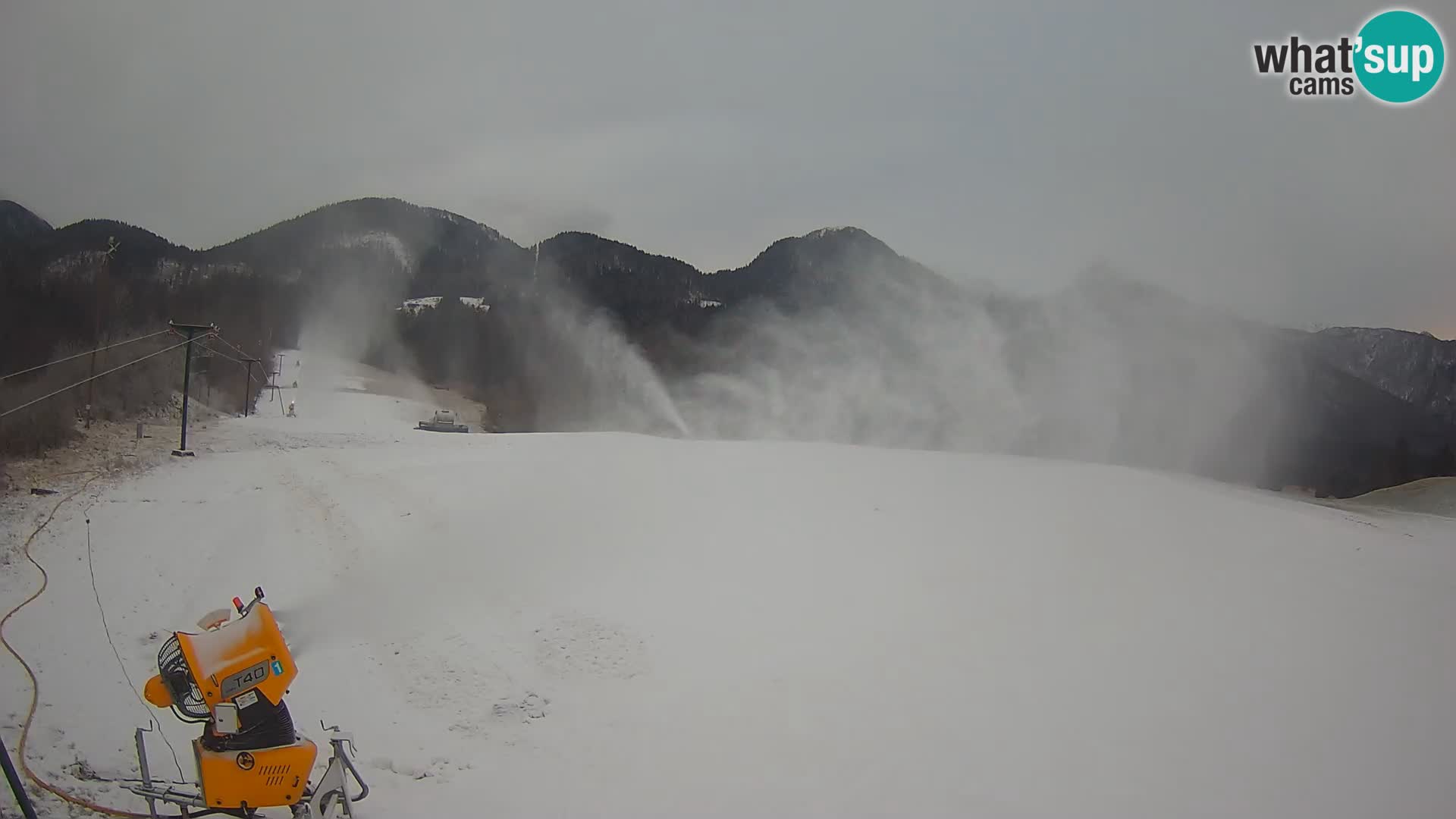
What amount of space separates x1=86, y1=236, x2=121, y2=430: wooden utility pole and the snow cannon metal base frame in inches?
589

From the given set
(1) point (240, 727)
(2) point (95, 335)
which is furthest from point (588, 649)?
(2) point (95, 335)

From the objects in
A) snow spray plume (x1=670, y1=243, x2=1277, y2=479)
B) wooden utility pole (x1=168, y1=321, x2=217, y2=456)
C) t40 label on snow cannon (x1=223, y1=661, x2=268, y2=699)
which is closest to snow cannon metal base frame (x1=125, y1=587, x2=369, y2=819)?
t40 label on snow cannon (x1=223, y1=661, x2=268, y2=699)

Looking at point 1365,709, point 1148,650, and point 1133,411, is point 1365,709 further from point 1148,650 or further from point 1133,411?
point 1133,411

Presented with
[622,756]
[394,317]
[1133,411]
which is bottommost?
[622,756]

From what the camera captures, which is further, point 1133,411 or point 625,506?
point 1133,411

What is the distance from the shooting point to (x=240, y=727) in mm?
3670

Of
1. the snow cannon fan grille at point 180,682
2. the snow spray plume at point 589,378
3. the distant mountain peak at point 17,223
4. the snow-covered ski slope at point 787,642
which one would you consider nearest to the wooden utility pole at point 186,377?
the snow-covered ski slope at point 787,642

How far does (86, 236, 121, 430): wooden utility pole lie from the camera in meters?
15.3

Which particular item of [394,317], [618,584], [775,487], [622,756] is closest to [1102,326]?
[775,487]

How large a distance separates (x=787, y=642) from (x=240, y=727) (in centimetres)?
446

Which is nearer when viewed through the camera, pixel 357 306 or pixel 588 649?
pixel 588 649

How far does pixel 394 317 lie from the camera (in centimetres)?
8575

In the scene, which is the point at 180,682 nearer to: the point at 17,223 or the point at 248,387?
the point at 17,223

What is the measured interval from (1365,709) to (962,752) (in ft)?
11.3
